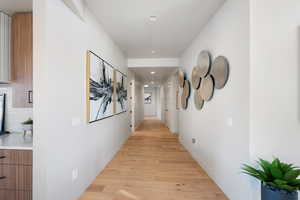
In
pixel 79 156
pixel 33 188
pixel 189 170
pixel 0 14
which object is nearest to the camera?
pixel 33 188

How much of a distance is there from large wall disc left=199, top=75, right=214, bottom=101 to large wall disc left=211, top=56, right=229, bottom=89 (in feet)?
0.39

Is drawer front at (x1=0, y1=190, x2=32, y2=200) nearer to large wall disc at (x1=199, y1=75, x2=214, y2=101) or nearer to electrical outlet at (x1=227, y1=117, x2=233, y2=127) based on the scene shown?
electrical outlet at (x1=227, y1=117, x2=233, y2=127)

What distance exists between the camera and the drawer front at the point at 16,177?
139 centimetres

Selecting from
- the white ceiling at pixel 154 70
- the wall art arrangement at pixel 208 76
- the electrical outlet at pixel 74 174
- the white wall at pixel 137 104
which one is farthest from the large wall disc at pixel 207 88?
the white wall at pixel 137 104

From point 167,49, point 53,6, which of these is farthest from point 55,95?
point 167,49

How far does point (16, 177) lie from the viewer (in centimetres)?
139

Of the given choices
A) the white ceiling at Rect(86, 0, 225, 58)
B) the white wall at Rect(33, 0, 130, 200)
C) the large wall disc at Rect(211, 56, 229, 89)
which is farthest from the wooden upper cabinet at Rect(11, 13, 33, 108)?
the large wall disc at Rect(211, 56, 229, 89)

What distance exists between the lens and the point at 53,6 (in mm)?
1443

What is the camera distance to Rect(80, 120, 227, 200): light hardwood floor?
77.9 inches

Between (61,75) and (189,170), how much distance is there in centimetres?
249

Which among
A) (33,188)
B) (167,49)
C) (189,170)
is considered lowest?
(189,170)

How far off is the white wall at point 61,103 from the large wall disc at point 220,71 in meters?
1.81

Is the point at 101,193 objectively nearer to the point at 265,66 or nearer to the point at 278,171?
the point at 278,171

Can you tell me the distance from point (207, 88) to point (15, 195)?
262cm
